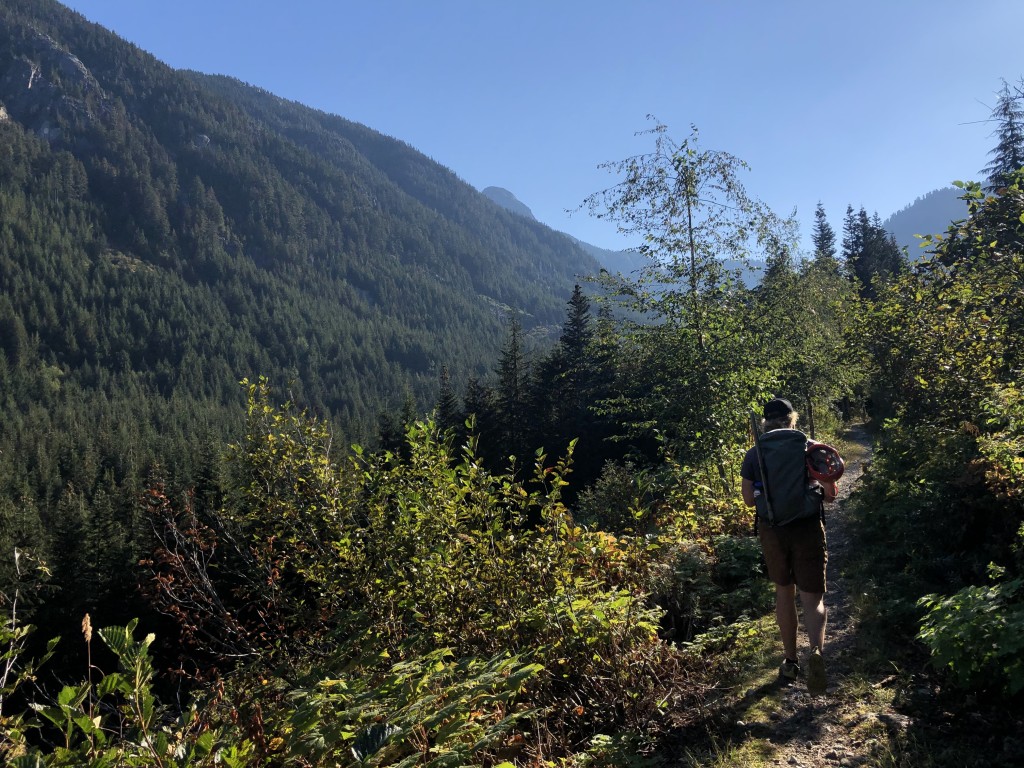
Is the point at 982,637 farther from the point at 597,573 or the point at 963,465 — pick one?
the point at 963,465

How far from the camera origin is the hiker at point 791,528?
4.07 meters

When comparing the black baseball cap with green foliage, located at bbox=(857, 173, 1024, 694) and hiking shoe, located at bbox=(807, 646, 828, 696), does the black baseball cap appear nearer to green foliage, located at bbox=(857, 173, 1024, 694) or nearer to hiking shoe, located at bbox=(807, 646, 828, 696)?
green foliage, located at bbox=(857, 173, 1024, 694)

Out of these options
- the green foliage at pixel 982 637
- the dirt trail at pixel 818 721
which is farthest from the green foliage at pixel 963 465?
the dirt trail at pixel 818 721

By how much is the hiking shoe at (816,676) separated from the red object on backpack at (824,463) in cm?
113

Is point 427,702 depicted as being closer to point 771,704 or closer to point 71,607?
point 771,704

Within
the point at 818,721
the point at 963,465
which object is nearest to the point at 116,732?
the point at 818,721

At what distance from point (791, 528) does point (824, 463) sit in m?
0.51

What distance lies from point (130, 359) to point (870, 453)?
200 meters

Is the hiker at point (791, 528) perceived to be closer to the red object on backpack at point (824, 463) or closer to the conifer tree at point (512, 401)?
the red object on backpack at point (824, 463)

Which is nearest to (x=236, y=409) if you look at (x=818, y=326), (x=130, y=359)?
(x=130, y=359)

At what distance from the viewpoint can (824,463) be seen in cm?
407

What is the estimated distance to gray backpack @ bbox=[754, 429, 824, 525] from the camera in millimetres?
4062

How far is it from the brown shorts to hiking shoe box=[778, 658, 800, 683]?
497mm

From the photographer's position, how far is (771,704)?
3.77 metres
